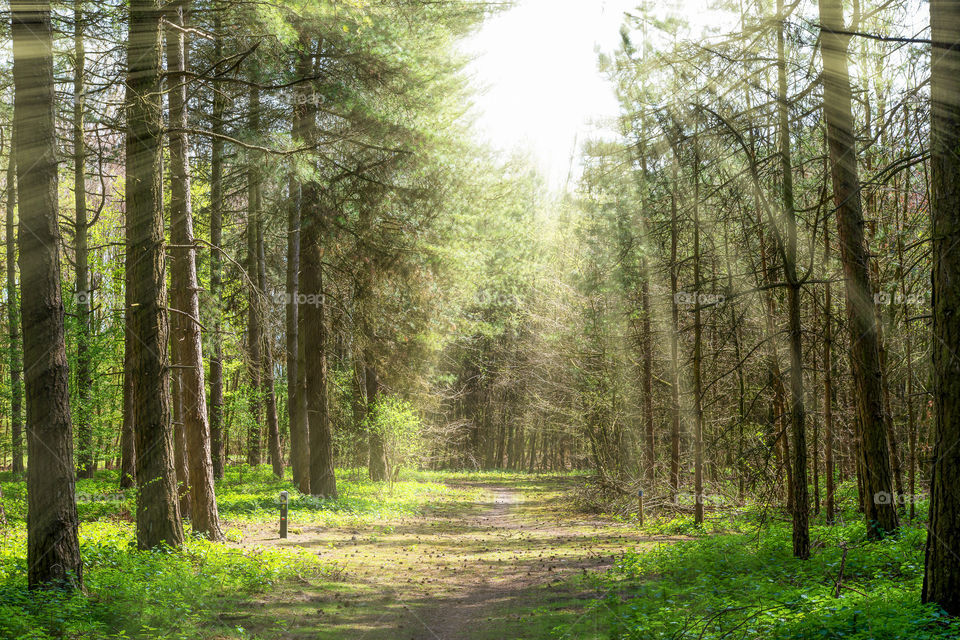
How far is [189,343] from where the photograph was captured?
37.8 ft

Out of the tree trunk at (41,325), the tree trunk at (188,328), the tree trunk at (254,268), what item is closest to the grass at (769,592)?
the tree trunk at (41,325)

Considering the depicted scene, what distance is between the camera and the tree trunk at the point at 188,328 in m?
11.2

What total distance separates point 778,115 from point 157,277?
8817mm

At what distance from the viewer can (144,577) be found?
7715 millimetres

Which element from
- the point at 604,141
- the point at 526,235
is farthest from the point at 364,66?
the point at 526,235

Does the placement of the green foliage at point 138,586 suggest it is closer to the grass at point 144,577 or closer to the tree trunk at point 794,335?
the grass at point 144,577

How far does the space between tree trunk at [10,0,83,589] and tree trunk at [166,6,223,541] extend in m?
4.12

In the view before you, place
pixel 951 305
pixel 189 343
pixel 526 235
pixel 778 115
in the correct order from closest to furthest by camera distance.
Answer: pixel 951 305 < pixel 778 115 < pixel 189 343 < pixel 526 235

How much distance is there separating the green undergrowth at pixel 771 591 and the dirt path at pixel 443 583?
0.69 meters

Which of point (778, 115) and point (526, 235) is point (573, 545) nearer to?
point (778, 115)

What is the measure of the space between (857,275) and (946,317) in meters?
3.75

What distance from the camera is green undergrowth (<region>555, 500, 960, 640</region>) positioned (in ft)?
16.9

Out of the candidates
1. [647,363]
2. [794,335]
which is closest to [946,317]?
[794,335]

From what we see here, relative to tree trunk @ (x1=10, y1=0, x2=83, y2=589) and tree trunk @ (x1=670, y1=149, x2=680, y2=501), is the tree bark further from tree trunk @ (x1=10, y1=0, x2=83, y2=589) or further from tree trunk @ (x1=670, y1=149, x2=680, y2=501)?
tree trunk @ (x1=670, y1=149, x2=680, y2=501)
